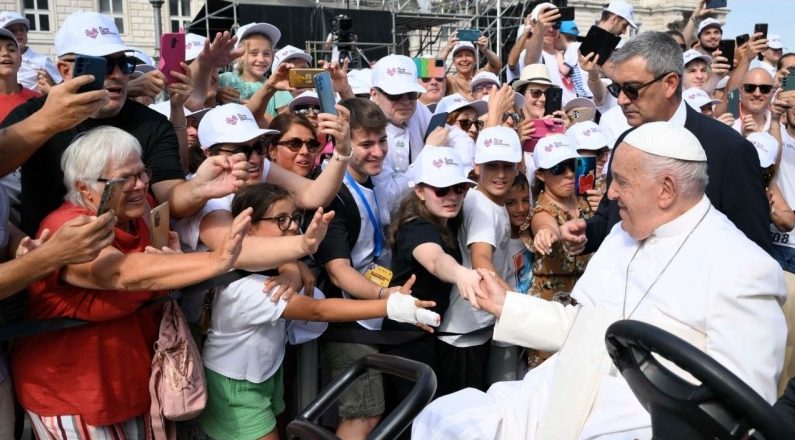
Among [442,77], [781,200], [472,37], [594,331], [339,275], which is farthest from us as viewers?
[472,37]

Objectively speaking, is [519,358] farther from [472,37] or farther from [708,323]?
[472,37]

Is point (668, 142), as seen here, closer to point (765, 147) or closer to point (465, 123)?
point (465, 123)

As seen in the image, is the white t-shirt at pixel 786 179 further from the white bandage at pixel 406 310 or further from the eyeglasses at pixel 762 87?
the white bandage at pixel 406 310

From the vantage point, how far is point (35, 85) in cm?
686

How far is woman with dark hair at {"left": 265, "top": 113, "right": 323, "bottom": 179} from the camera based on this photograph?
426 centimetres

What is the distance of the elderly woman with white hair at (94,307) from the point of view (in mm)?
2824

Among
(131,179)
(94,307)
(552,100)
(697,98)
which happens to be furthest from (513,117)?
(94,307)

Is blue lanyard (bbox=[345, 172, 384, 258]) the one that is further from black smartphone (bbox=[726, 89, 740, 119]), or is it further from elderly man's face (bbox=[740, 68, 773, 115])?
black smartphone (bbox=[726, 89, 740, 119])

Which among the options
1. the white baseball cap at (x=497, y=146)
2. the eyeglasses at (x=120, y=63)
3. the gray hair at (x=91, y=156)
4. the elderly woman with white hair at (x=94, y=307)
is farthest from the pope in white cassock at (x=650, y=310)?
the eyeglasses at (x=120, y=63)

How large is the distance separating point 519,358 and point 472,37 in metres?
5.23

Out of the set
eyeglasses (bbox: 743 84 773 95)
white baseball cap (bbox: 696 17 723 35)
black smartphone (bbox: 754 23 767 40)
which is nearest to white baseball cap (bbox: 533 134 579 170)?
eyeglasses (bbox: 743 84 773 95)

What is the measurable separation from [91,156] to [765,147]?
4980 millimetres

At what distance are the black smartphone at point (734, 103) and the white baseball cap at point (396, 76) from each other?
12.6ft

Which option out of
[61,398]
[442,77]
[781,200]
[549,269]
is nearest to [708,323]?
[549,269]
